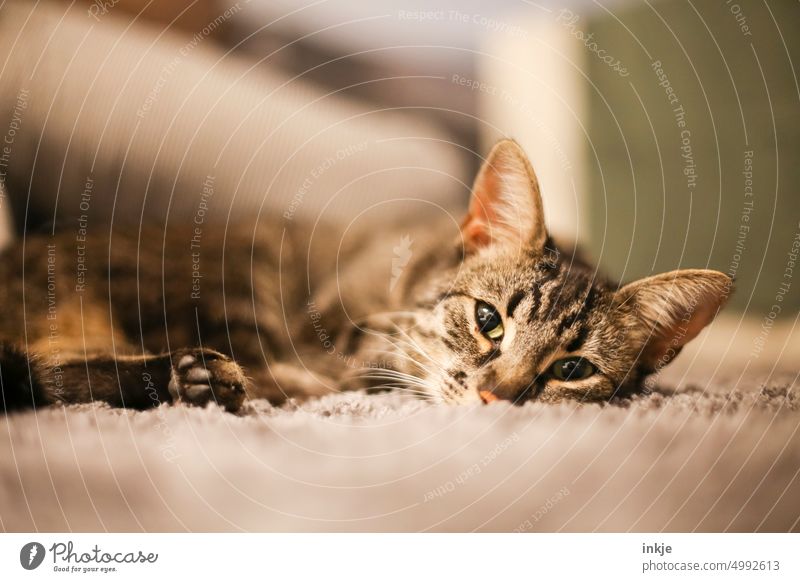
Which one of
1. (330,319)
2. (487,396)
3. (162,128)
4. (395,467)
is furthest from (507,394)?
(162,128)

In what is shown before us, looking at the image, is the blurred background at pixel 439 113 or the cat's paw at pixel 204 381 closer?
the cat's paw at pixel 204 381

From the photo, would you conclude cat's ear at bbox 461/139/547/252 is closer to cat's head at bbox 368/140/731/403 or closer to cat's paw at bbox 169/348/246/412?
cat's head at bbox 368/140/731/403

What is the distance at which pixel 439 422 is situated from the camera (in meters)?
0.67

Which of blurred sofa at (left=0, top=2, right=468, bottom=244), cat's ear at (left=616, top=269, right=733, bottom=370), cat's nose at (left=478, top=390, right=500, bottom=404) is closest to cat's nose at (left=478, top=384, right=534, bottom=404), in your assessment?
cat's nose at (left=478, top=390, right=500, bottom=404)

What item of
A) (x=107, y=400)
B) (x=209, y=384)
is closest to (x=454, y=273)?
(x=209, y=384)

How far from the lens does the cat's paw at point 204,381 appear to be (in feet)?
2.21

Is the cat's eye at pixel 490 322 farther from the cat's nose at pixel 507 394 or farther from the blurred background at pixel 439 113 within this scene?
the blurred background at pixel 439 113

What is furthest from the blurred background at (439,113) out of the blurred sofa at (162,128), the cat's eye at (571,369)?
the cat's eye at (571,369)

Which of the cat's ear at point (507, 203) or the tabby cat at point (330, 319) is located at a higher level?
the cat's ear at point (507, 203)

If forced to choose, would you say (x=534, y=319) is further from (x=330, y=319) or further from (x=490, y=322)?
(x=330, y=319)

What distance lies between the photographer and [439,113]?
34.0 inches

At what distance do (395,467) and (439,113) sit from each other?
1.75ft

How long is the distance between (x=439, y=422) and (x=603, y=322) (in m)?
0.27
